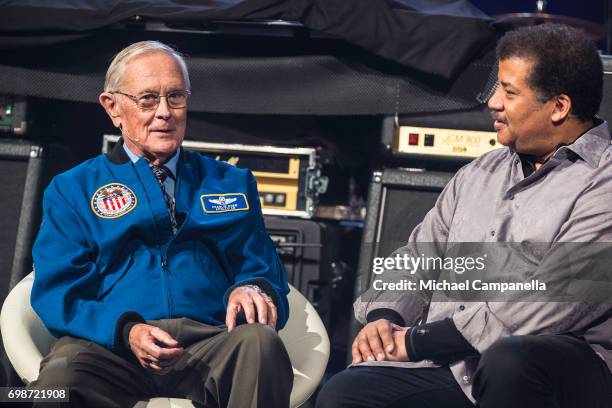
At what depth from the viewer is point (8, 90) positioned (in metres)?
3.48

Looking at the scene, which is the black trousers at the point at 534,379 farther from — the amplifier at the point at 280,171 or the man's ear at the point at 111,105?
the amplifier at the point at 280,171

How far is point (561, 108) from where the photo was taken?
2.39 m

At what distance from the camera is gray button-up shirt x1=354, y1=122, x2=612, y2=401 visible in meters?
2.16

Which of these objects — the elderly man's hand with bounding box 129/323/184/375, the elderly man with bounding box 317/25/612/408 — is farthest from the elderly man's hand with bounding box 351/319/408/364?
the elderly man's hand with bounding box 129/323/184/375

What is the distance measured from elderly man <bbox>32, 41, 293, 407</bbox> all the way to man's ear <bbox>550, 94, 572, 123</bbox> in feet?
2.72

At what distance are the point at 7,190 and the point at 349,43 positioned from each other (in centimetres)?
135

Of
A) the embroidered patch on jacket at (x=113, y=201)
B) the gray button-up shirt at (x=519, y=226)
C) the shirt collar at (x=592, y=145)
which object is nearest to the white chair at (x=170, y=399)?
the gray button-up shirt at (x=519, y=226)

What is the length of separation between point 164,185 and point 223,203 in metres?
0.17

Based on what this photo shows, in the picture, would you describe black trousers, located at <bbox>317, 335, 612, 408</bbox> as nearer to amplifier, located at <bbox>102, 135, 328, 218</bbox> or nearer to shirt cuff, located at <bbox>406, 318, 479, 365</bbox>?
shirt cuff, located at <bbox>406, 318, 479, 365</bbox>

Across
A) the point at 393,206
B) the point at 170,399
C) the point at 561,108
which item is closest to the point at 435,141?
the point at 393,206

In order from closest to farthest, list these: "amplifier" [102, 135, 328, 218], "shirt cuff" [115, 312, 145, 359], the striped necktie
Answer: "shirt cuff" [115, 312, 145, 359], the striped necktie, "amplifier" [102, 135, 328, 218]

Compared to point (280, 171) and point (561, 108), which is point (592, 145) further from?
point (280, 171)

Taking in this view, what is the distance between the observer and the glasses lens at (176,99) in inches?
102

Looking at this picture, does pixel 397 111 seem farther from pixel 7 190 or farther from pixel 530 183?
pixel 7 190
